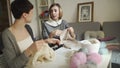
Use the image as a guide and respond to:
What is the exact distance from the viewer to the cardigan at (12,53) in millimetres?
1113

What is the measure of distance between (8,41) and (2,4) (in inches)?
123

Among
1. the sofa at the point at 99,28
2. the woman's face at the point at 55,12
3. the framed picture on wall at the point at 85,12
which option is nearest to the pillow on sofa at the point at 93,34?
the sofa at the point at 99,28

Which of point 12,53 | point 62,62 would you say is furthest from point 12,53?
point 62,62

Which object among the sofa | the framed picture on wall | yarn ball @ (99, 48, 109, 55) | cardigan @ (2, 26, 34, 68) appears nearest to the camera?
cardigan @ (2, 26, 34, 68)

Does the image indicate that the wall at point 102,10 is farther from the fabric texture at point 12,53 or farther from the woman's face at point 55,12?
the fabric texture at point 12,53

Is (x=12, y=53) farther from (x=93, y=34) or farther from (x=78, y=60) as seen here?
(x=93, y=34)

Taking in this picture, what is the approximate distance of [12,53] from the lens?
46.8 inches

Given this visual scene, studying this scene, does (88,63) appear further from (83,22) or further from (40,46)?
(83,22)

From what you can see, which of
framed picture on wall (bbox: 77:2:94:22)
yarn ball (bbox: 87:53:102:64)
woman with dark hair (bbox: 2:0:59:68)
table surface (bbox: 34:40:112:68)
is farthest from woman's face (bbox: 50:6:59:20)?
yarn ball (bbox: 87:53:102:64)

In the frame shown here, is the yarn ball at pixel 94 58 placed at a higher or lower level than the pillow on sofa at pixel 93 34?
higher

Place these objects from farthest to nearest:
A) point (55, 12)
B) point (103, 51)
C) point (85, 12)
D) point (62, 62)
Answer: point (85, 12)
point (55, 12)
point (103, 51)
point (62, 62)

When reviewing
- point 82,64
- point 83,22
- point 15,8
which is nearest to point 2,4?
point 83,22

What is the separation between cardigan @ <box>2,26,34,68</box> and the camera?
1.11 m

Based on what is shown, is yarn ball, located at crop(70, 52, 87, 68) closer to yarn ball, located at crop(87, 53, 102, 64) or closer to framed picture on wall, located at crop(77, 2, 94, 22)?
yarn ball, located at crop(87, 53, 102, 64)
